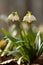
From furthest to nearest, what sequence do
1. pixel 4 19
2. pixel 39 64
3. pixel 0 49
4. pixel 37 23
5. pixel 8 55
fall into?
pixel 37 23
pixel 4 19
pixel 0 49
pixel 8 55
pixel 39 64

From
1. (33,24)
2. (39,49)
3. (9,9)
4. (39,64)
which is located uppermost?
(9,9)

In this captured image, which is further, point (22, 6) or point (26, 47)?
point (22, 6)

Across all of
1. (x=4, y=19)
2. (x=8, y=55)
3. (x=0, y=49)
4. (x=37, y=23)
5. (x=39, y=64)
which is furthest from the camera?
(x=37, y=23)

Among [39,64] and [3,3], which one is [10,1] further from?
[39,64]

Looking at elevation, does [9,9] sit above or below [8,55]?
above

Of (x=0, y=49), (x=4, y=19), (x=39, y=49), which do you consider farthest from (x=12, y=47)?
(x=4, y=19)

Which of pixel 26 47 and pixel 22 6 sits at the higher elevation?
pixel 22 6

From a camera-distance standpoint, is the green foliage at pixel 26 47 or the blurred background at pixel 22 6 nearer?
the green foliage at pixel 26 47

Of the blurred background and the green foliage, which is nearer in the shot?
the green foliage

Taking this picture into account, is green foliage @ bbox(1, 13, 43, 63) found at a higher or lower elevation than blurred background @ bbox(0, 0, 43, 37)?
lower

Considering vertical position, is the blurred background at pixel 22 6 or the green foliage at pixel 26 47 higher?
the blurred background at pixel 22 6

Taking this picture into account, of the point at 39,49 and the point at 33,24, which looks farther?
the point at 33,24
